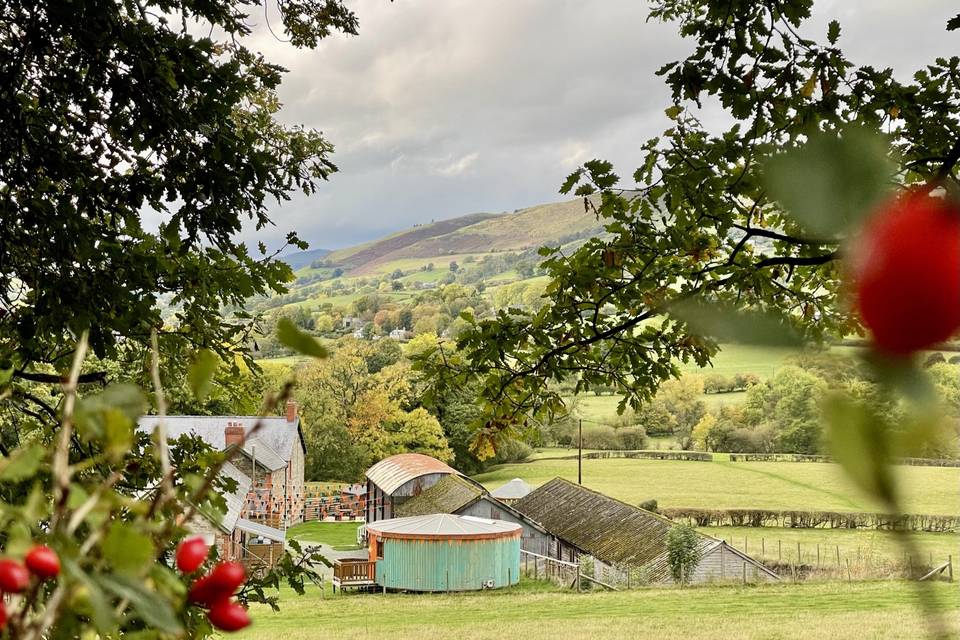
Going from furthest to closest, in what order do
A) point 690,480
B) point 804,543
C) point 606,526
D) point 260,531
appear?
point 690,480
point 804,543
point 606,526
point 260,531

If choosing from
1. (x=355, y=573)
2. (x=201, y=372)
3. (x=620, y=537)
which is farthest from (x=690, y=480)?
(x=201, y=372)

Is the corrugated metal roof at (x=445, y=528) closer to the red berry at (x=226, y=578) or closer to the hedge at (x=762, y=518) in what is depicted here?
the hedge at (x=762, y=518)

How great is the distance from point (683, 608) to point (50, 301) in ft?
49.1

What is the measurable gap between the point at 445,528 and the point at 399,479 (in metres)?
5.41

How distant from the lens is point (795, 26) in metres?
2.34

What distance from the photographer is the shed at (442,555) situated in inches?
733

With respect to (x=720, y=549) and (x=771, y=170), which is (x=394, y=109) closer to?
(x=720, y=549)

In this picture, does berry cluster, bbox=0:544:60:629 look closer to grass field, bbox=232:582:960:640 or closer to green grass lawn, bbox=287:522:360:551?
grass field, bbox=232:582:960:640

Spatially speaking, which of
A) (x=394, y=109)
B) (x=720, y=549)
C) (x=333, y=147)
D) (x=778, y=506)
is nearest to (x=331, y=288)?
(x=394, y=109)

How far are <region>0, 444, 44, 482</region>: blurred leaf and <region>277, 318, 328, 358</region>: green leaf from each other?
3.8 inches

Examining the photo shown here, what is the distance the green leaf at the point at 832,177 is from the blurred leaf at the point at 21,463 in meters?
0.25

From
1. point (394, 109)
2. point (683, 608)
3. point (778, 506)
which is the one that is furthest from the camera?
point (394, 109)

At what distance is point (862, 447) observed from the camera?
16 cm

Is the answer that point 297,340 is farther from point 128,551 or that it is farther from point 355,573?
point 355,573
